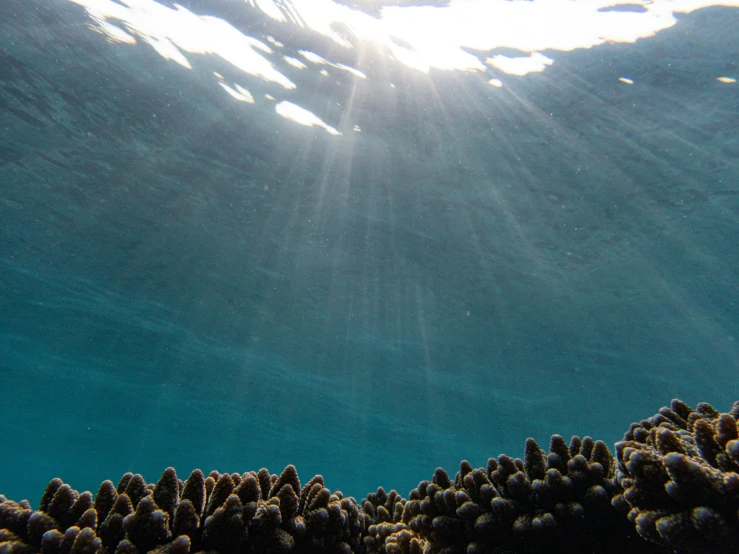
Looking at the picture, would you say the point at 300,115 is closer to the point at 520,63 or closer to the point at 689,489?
the point at 520,63

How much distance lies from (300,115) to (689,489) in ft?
44.9

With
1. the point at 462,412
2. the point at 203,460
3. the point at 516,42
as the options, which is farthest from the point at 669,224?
the point at 203,460

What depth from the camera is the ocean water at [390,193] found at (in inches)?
425

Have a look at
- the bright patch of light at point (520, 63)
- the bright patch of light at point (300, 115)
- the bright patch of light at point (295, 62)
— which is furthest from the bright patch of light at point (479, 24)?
the bright patch of light at point (300, 115)

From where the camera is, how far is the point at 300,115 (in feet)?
44.2

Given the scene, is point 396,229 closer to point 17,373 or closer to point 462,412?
point 462,412

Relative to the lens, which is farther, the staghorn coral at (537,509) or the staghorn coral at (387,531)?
the staghorn coral at (387,531)

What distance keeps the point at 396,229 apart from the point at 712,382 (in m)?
21.5

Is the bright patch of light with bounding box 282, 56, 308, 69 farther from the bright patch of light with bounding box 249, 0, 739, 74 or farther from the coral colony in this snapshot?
the coral colony

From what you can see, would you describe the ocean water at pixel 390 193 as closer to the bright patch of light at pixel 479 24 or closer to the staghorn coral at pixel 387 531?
the bright patch of light at pixel 479 24

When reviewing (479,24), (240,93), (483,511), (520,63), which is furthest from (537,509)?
(240,93)

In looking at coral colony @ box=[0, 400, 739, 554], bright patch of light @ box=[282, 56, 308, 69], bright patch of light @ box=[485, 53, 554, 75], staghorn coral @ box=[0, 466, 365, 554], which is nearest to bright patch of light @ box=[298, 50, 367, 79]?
bright patch of light @ box=[282, 56, 308, 69]

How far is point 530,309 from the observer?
19812 millimetres

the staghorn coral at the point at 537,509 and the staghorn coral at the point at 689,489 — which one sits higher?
the staghorn coral at the point at 689,489
